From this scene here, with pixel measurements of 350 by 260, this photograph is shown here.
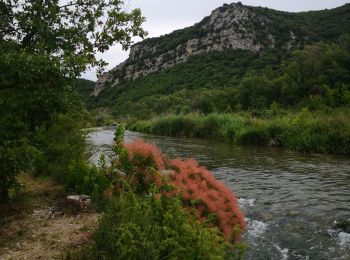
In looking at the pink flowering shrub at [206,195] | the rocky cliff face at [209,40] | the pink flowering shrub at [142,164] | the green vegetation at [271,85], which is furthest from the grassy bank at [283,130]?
the rocky cliff face at [209,40]

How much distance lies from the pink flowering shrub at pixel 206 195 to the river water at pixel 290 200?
23.1 inches

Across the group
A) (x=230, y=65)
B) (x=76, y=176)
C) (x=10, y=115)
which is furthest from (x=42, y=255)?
(x=230, y=65)

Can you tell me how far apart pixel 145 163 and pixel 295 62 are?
3559cm

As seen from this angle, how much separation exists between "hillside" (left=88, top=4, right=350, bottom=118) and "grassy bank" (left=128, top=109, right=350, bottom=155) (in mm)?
13775

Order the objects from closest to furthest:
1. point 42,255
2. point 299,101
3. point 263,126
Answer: point 42,255 < point 263,126 < point 299,101

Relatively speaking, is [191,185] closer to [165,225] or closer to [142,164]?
[142,164]

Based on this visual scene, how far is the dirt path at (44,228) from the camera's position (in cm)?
601

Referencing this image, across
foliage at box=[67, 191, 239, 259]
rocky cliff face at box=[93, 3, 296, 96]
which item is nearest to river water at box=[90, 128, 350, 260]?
foliage at box=[67, 191, 239, 259]

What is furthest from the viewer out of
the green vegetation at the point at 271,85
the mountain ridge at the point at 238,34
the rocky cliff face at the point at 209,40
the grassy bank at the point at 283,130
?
the rocky cliff face at the point at 209,40

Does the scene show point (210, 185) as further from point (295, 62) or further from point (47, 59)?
point (295, 62)

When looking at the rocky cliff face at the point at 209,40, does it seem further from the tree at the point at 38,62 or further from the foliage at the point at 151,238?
the foliage at the point at 151,238

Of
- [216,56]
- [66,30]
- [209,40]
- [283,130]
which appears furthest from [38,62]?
[209,40]

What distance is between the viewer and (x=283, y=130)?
968 inches

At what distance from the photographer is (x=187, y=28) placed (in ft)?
425
